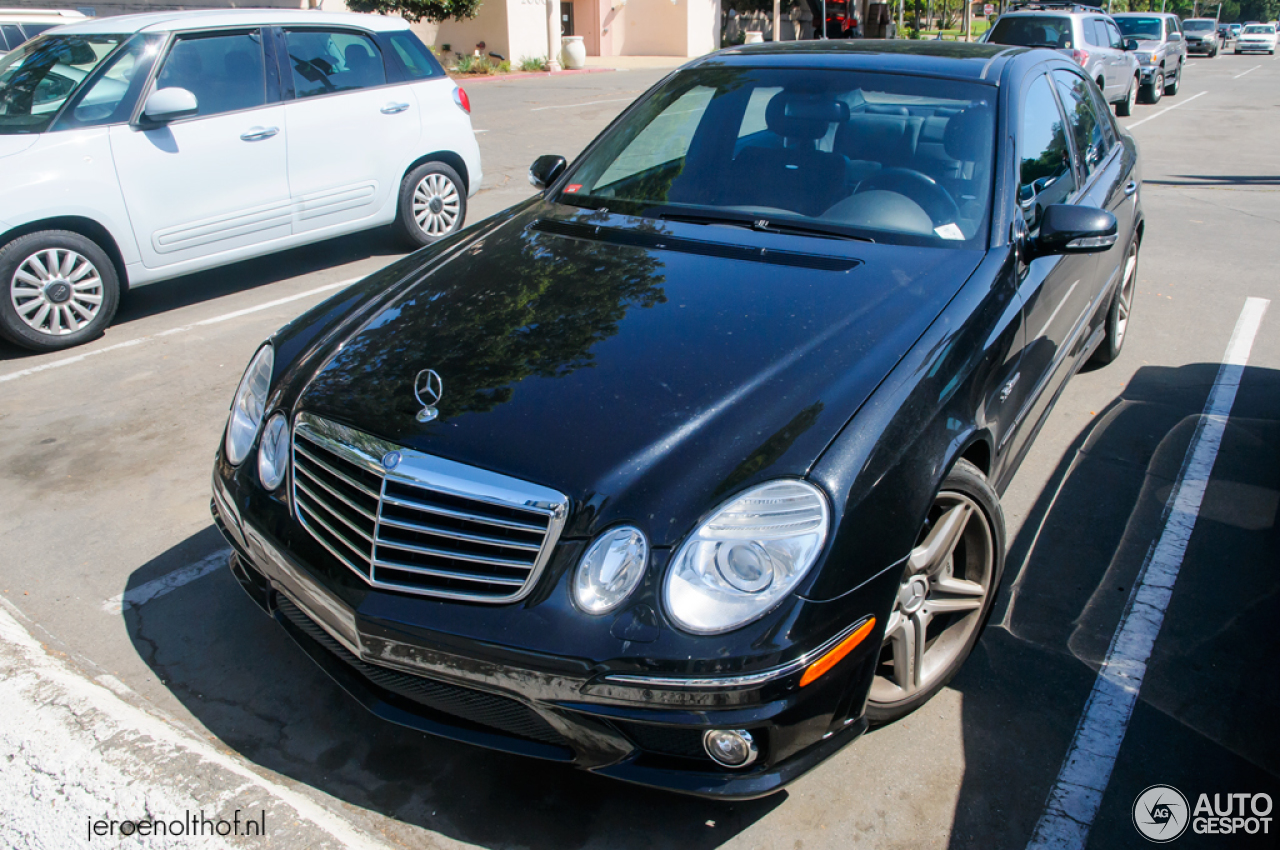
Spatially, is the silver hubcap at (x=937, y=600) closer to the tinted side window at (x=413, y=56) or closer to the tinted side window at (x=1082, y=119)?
the tinted side window at (x=1082, y=119)

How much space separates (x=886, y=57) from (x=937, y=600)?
87.1 inches

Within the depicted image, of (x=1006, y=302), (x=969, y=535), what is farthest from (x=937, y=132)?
(x=969, y=535)

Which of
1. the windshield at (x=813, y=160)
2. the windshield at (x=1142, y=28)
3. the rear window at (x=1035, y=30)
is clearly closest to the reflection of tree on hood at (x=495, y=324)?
the windshield at (x=813, y=160)

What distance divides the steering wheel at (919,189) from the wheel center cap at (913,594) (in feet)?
4.08

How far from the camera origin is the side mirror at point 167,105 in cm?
558

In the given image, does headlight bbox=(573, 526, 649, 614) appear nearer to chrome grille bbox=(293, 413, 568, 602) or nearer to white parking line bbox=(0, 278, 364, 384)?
chrome grille bbox=(293, 413, 568, 602)

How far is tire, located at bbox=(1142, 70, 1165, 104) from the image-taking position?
20.0 m

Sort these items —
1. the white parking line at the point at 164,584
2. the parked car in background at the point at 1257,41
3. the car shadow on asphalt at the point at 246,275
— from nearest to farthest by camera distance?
the white parking line at the point at 164,584 → the car shadow on asphalt at the point at 246,275 → the parked car in background at the point at 1257,41

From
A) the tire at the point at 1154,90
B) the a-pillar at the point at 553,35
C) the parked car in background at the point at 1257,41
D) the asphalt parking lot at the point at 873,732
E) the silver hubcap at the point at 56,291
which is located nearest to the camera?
the asphalt parking lot at the point at 873,732

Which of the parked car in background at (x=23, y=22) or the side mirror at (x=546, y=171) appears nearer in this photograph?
the side mirror at (x=546, y=171)

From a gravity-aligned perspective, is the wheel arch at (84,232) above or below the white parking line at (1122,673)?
above

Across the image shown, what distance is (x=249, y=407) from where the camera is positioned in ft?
9.46

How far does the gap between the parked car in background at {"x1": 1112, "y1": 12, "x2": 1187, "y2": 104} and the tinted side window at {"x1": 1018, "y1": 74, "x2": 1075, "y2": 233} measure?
1801 centimetres

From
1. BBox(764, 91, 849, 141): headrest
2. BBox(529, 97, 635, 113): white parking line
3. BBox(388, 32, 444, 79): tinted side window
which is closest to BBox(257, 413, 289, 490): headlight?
BBox(764, 91, 849, 141): headrest
